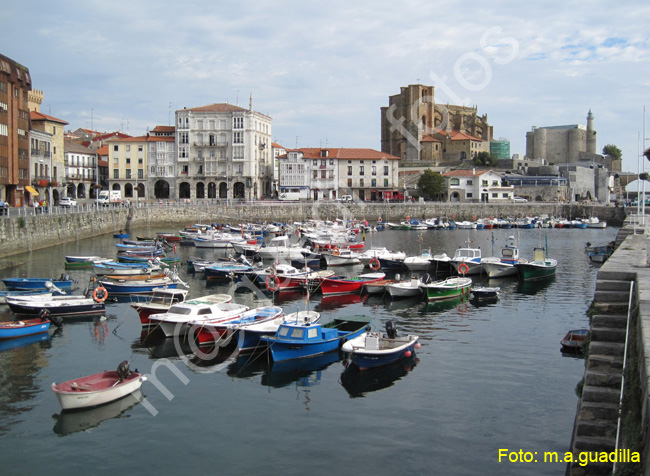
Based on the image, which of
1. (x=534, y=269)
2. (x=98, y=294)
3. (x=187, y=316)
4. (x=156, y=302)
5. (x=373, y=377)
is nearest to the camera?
(x=373, y=377)

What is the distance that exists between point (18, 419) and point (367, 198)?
99.5 metres

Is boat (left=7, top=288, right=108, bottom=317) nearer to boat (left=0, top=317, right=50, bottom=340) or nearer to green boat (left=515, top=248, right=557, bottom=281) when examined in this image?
boat (left=0, top=317, right=50, bottom=340)

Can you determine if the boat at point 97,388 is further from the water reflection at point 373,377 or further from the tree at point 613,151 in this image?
the tree at point 613,151

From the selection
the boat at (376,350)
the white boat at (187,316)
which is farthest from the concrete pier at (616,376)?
the white boat at (187,316)

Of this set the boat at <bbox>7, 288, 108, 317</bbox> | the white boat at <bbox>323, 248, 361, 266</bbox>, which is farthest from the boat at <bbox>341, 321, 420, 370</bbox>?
the white boat at <bbox>323, 248, 361, 266</bbox>

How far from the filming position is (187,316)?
88.6 ft

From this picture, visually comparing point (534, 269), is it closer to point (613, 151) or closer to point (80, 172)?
point (80, 172)

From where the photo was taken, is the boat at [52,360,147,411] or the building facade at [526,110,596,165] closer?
the boat at [52,360,147,411]

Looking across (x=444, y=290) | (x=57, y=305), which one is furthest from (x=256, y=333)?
(x=444, y=290)

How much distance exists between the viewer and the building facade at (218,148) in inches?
4149

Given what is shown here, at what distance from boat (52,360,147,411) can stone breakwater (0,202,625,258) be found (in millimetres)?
32819

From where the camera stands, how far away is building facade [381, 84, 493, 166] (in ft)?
470

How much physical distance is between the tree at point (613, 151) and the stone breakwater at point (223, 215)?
66418 millimetres

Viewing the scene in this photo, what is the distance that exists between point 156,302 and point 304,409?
47.7 ft
